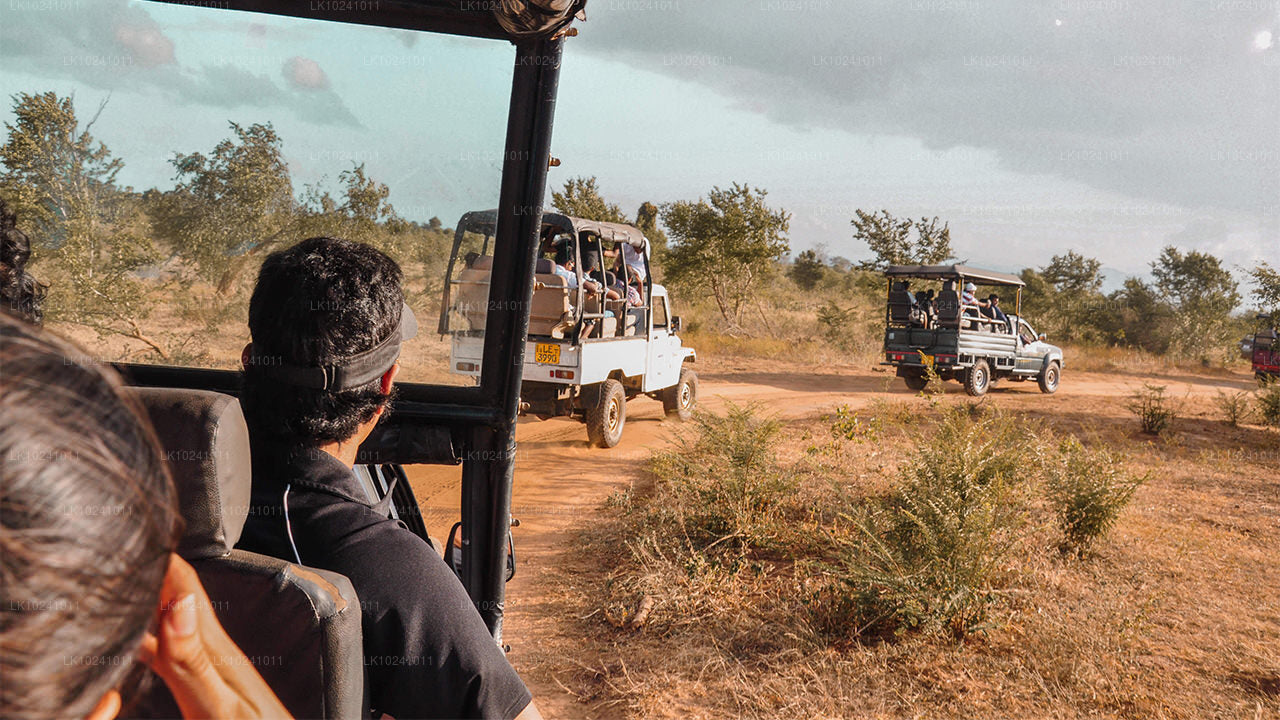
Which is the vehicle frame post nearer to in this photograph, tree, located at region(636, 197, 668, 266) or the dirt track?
the dirt track

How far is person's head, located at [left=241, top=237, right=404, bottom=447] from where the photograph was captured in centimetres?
165

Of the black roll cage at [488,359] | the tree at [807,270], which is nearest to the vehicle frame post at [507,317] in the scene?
the black roll cage at [488,359]

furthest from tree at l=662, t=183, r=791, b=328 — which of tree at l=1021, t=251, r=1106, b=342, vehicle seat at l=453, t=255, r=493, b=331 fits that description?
vehicle seat at l=453, t=255, r=493, b=331

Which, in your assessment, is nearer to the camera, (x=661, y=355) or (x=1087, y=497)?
(x=1087, y=497)

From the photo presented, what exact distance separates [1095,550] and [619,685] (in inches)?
143

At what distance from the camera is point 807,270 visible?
44094 mm

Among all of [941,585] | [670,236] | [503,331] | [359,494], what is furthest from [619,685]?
[670,236]

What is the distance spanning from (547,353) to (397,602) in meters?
6.43

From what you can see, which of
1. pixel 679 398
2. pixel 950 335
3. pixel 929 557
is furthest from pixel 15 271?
pixel 950 335

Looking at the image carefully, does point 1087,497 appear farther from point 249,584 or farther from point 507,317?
point 249,584

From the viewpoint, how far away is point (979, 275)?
1470cm

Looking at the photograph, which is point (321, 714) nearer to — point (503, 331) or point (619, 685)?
point (503, 331)

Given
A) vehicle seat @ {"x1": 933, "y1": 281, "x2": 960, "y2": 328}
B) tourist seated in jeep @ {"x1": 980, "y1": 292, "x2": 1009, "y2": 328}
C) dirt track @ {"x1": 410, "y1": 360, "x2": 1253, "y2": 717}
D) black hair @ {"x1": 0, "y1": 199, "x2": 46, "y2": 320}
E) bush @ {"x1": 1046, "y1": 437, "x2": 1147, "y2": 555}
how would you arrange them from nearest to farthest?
black hair @ {"x1": 0, "y1": 199, "x2": 46, "y2": 320} < dirt track @ {"x1": 410, "y1": 360, "x2": 1253, "y2": 717} < bush @ {"x1": 1046, "y1": 437, "x2": 1147, "y2": 555} < vehicle seat @ {"x1": 933, "y1": 281, "x2": 960, "y2": 328} < tourist seated in jeep @ {"x1": 980, "y1": 292, "x2": 1009, "y2": 328}

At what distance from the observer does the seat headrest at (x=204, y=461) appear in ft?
3.73
